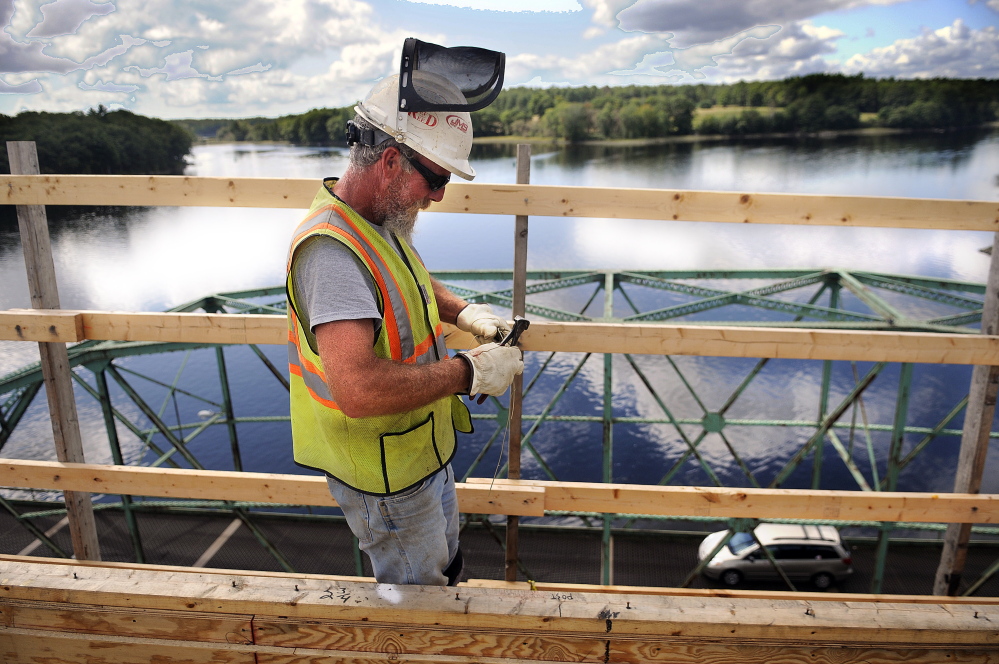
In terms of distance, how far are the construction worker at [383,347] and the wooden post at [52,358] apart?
78.3 inches

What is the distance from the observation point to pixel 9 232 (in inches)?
1111

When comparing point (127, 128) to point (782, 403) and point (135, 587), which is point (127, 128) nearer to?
point (135, 587)

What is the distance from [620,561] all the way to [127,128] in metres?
23.8

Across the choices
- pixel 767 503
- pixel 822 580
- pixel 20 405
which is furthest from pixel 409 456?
pixel 822 580

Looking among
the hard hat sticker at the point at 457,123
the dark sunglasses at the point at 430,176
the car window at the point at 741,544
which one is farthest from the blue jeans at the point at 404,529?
the car window at the point at 741,544

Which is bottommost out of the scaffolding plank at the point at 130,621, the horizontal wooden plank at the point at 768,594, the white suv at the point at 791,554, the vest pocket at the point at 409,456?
the white suv at the point at 791,554

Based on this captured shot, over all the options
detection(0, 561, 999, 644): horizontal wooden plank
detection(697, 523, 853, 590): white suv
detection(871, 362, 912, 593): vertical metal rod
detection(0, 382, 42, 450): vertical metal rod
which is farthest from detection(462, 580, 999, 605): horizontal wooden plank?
detection(697, 523, 853, 590): white suv

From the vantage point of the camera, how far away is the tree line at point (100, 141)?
820 inches

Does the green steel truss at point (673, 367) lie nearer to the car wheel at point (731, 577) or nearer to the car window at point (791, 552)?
the car window at point (791, 552)

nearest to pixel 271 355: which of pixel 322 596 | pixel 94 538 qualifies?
pixel 94 538

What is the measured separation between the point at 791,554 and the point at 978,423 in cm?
1251

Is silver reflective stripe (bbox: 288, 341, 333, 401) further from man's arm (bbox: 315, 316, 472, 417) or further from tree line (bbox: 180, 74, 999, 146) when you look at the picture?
tree line (bbox: 180, 74, 999, 146)

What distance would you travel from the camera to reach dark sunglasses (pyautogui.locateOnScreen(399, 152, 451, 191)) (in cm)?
207

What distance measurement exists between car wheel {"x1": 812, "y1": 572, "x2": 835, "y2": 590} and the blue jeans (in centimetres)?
1504
